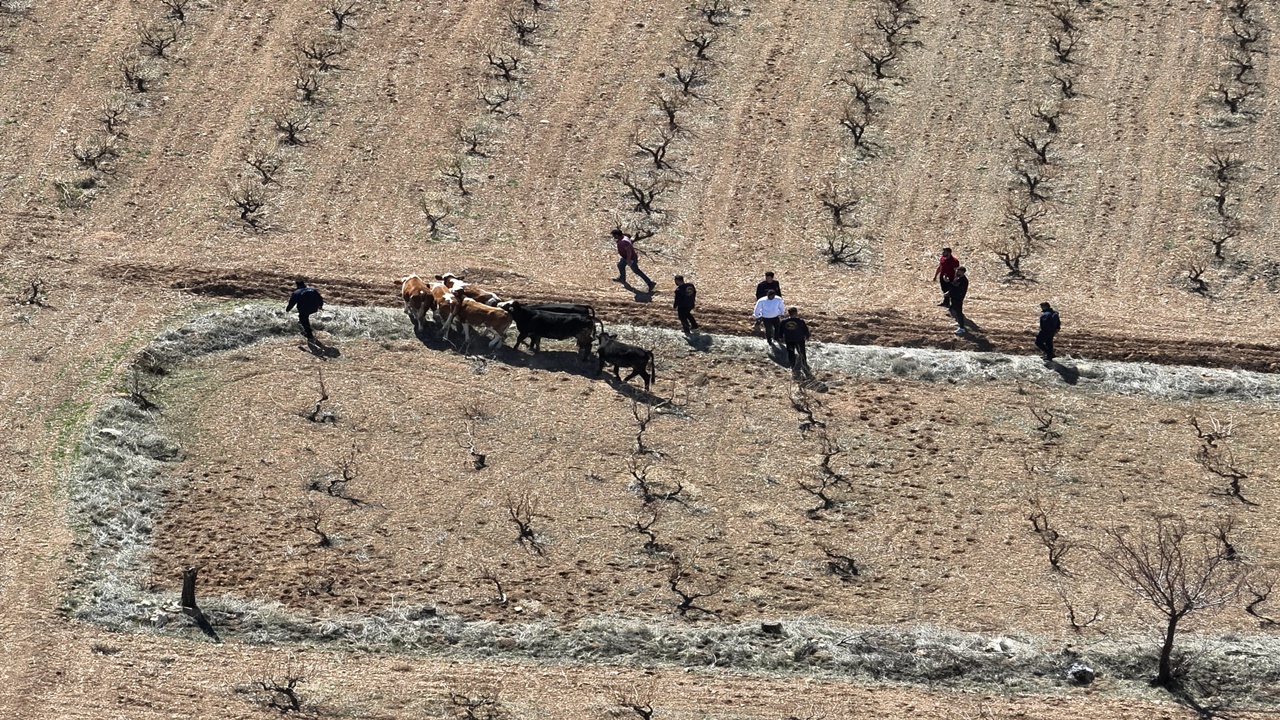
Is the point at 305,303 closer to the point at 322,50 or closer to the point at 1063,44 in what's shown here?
the point at 322,50

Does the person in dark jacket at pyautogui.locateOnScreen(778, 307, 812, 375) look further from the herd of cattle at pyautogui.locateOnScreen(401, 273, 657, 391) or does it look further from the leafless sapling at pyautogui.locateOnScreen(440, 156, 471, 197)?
the leafless sapling at pyautogui.locateOnScreen(440, 156, 471, 197)

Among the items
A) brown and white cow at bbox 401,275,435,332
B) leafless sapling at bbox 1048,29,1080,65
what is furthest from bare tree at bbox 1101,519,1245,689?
leafless sapling at bbox 1048,29,1080,65

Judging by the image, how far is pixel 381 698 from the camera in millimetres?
21875

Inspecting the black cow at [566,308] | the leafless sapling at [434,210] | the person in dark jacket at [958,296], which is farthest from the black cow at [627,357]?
the leafless sapling at [434,210]

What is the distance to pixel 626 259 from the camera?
34000 millimetres

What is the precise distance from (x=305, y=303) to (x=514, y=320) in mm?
3583

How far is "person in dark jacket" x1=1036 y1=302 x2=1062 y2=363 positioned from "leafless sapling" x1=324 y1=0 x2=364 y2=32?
20321 millimetres

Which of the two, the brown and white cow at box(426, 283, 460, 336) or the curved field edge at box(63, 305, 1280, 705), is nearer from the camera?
the curved field edge at box(63, 305, 1280, 705)

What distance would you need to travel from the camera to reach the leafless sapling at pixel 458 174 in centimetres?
3750

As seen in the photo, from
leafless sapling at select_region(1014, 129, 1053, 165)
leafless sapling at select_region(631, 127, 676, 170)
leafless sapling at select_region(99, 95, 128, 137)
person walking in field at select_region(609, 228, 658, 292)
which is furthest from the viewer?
leafless sapling at select_region(1014, 129, 1053, 165)

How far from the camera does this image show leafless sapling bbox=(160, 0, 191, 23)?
43469 mm

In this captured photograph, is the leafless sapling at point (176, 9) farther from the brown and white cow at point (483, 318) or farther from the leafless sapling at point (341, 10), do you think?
the brown and white cow at point (483, 318)

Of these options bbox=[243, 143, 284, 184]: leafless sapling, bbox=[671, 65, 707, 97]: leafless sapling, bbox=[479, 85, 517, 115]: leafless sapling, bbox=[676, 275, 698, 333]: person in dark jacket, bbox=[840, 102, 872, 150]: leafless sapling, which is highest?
bbox=[671, 65, 707, 97]: leafless sapling

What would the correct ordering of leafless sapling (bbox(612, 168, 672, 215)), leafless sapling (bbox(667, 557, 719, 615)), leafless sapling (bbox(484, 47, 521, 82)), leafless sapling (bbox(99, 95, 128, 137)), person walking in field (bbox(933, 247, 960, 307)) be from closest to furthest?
leafless sapling (bbox(667, 557, 719, 615))
person walking in field (bbox(933, 247, 960, 307))
leafless sapling (bbox(612, 168, 672, 215))
leafless sapling (bbox(99, 95, 128, 137))
leafless sapling (bbox(484, 47, 521, 82))
